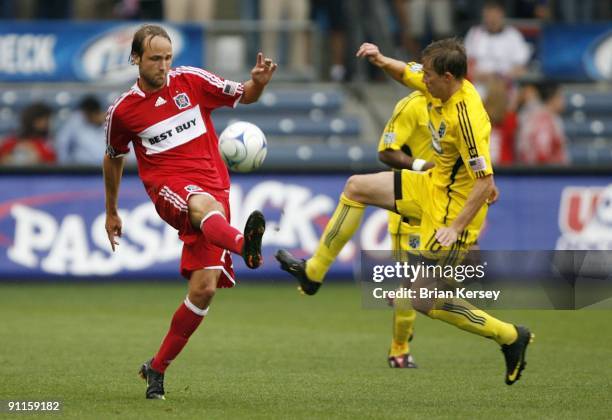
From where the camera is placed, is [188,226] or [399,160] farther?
[399,160]

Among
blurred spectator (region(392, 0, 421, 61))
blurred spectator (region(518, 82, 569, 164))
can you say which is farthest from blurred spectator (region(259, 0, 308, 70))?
blurred spectator (region(518, 82, 569, 164))

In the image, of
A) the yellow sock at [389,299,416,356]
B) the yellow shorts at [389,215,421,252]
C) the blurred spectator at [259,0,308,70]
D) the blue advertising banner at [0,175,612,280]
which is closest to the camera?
the yellow shorts at [389,215,421,252]

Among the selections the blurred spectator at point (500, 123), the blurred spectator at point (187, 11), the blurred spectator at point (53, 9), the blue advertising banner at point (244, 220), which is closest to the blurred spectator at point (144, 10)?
the blurred spectator at point (187, 11)

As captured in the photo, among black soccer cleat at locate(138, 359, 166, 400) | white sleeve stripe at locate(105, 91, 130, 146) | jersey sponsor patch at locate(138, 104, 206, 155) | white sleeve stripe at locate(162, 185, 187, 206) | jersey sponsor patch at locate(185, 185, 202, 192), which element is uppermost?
white sleeve stripe at locate(105, 91, 130, 146)

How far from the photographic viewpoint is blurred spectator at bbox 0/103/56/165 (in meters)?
16.0

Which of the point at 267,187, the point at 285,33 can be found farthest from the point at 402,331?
the point at 285,33

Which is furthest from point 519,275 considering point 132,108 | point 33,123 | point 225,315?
point 132,108

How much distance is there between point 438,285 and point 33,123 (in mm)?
9016

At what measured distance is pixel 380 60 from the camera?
8.88 metres

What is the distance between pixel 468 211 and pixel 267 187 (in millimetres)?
7433

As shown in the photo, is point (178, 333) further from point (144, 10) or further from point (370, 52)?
point (144, 10)

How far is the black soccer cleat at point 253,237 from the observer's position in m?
7.36

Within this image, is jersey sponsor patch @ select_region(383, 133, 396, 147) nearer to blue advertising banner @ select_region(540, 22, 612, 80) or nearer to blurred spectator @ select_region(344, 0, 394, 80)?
blurred spectator @ select_region(344, 0, 394, 80)

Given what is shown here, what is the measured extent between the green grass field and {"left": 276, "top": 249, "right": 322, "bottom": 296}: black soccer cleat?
653 millimetres
